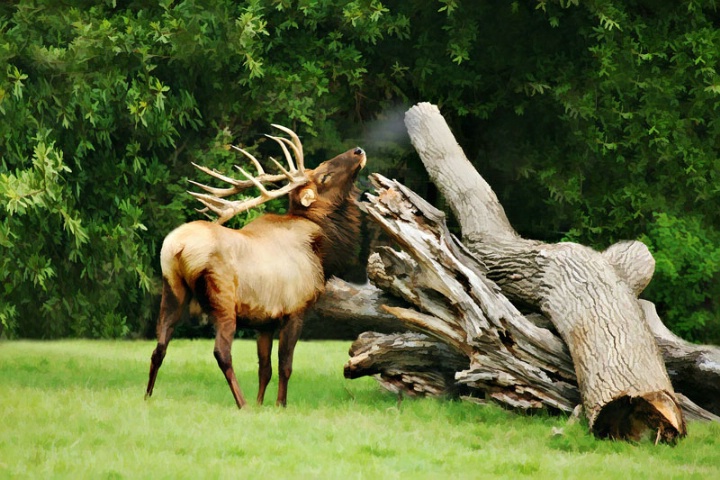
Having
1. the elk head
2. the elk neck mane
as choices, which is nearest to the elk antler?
the elk head

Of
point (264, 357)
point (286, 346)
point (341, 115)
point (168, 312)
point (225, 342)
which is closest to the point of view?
point (225, 342)

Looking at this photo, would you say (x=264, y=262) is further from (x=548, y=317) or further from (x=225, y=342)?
(x=548, y=317)

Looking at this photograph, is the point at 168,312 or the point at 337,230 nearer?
the point at 168,312

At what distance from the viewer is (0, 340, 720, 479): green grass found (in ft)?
23.3

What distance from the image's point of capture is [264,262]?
9.51 metres

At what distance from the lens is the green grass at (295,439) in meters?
7.11

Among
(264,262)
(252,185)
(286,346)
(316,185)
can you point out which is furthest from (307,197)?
(286,346)

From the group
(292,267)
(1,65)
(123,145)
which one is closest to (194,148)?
(123,145)

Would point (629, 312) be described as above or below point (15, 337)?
above

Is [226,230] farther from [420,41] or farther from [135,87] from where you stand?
[420,41]

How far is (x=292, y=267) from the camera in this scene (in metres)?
9.70

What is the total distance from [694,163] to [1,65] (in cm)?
992

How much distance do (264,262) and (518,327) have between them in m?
2.22

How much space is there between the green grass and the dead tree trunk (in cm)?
26
